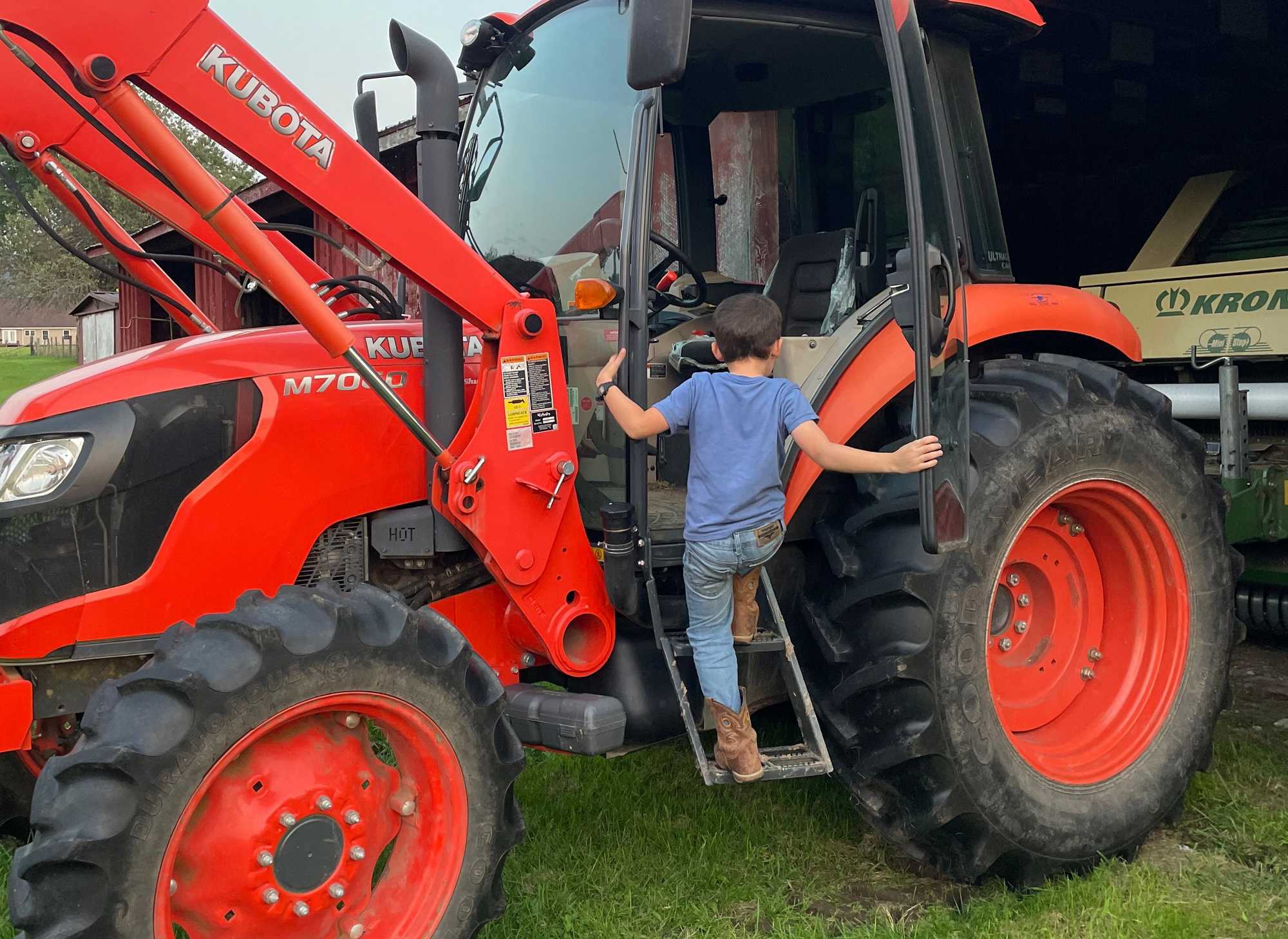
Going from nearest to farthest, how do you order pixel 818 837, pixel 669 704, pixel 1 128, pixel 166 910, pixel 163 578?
pixel 166 910 → pixel 163 578 → pixel 1 128 → pixel 669 704 → pixel 818 837

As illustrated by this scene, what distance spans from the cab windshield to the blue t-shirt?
39 cm

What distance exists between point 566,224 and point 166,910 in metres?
1.89

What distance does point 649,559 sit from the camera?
2877 mm

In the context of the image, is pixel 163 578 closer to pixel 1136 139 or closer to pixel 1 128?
pixel 1 128

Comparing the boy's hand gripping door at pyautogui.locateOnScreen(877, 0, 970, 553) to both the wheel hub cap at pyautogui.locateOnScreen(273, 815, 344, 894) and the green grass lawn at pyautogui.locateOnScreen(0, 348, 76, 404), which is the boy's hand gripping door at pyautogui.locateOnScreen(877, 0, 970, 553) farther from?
the green grass lawn at pyautogui.locateOnScreen(0, 348, 76, 404)

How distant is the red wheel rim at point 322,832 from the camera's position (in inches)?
89.3

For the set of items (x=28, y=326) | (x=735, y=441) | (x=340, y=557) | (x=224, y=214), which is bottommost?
(x=340, y=557)

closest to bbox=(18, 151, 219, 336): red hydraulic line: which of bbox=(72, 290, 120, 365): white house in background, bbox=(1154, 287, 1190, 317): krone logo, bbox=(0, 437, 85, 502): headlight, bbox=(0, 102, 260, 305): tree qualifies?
bbox=(0, 437, 85, 502): headlight

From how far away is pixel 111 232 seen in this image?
9.59ft

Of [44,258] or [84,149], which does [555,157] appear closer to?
[84,149]

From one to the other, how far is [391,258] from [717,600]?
1116 millimetres

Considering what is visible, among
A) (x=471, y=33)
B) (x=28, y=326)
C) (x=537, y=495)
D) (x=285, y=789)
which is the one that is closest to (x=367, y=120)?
(x=471, y=33)

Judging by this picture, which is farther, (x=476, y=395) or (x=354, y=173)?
(x=476, y=395)

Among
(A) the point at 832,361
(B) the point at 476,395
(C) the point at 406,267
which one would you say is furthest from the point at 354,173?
(A) the point at 832,361
